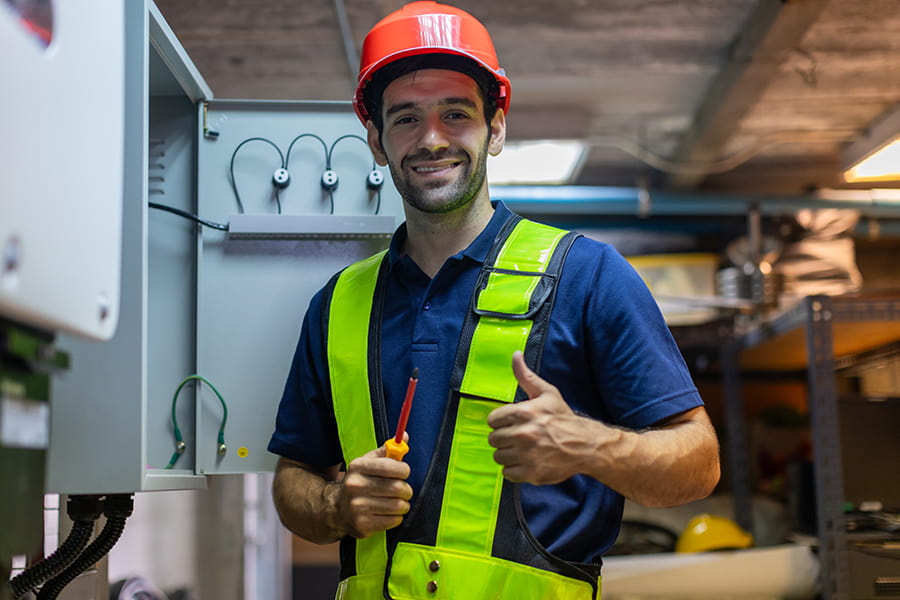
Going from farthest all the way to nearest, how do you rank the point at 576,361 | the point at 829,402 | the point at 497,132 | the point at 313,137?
the point at 829,402, the point at 313,137, the point at 497,132, the point at 576,361

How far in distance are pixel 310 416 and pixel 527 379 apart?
495 mm

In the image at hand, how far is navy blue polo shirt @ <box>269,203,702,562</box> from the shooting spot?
1312mm

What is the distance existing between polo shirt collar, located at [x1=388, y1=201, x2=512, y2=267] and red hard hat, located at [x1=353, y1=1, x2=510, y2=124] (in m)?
0.22

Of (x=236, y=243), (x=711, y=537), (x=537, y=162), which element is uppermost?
(x=537, y=162)

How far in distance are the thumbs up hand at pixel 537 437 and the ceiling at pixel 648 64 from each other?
2236 millimetres

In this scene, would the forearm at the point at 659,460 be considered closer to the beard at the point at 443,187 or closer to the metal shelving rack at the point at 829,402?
the beard at the point at 443,187

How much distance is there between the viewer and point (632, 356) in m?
1.31

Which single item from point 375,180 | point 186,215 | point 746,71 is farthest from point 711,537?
point 186,215

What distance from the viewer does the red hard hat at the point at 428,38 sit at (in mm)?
1454

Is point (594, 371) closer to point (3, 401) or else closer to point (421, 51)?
point (421, 51)

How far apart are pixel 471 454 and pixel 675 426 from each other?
0.92 feet

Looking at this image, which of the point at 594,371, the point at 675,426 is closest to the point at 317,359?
the point at 594,371

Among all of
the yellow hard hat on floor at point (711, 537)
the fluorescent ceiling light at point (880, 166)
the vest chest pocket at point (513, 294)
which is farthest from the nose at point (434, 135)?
the fluorescent ceiling light at point (880, 166)

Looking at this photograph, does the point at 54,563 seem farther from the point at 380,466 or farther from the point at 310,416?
the point at 380,466
